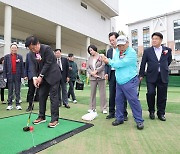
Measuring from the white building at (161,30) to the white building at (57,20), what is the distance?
13.4m

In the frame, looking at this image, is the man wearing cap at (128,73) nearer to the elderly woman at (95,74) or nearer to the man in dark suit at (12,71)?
the elderly woman at (95,74)

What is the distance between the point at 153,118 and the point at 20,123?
269 cm

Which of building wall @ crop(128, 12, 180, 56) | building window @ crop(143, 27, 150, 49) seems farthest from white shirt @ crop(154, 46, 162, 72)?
building window @ crop(143, 27, 150, 49)

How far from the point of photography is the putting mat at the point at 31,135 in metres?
2.46

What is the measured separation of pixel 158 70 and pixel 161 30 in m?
35.5

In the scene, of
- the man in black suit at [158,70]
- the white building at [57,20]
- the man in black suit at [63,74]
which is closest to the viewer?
the man in black suit at [158,70]

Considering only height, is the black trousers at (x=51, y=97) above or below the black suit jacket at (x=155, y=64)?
below

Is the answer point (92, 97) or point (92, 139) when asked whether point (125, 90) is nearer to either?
point (92, 139)

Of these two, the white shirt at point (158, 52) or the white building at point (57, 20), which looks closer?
the white shirt at point (158, 52)

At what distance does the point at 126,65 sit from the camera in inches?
134

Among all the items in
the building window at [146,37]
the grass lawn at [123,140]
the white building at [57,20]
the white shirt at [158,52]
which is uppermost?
the building window at [146,37]

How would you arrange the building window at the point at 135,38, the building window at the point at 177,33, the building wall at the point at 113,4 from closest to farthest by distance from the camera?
1. the building wall at the point at 113,4
2. the building window at the point at 177,33
3. the building window at the point at 135,38

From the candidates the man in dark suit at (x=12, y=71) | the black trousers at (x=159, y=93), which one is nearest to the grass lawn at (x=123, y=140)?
the black trousers at (x=159, y=93)

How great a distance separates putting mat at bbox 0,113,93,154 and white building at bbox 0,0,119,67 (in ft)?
34.5
